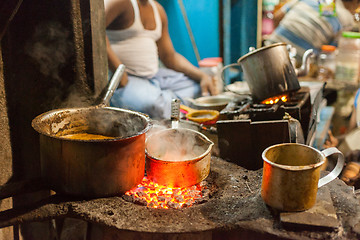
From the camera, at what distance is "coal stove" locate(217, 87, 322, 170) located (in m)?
2.80

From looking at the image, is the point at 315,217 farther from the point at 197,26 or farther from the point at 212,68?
the point at 197,26

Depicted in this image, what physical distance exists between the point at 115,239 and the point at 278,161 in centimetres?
119

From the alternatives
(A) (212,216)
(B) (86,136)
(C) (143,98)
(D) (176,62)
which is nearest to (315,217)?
(A) (212,216)

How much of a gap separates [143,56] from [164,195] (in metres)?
2.51

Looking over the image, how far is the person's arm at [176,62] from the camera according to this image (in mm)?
4910

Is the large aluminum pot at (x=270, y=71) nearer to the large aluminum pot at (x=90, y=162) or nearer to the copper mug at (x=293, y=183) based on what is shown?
the copper mug at (x=293, y=183)

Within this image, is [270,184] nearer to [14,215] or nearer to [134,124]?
[134,124]

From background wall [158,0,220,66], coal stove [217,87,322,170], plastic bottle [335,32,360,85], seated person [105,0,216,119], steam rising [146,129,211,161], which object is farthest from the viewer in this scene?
plastic bottle [335,32,360,85]

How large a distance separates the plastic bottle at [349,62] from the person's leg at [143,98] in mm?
3507

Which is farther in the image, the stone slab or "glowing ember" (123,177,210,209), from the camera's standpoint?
"glowing ember" (123,177,210,209)

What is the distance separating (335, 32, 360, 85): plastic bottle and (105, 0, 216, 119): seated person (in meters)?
3.10

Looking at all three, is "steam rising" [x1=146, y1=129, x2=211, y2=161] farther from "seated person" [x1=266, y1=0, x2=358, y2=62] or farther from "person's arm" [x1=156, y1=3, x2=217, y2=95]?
"seated person" [x1=266, y1=0, x2=358, y2=62]

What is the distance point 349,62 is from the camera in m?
6.20

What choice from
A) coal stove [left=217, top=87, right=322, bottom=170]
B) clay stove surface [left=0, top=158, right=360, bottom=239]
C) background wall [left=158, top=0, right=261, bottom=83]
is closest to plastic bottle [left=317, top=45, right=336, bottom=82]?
background wall [left=158, top=0, right=261, bottom=83]
